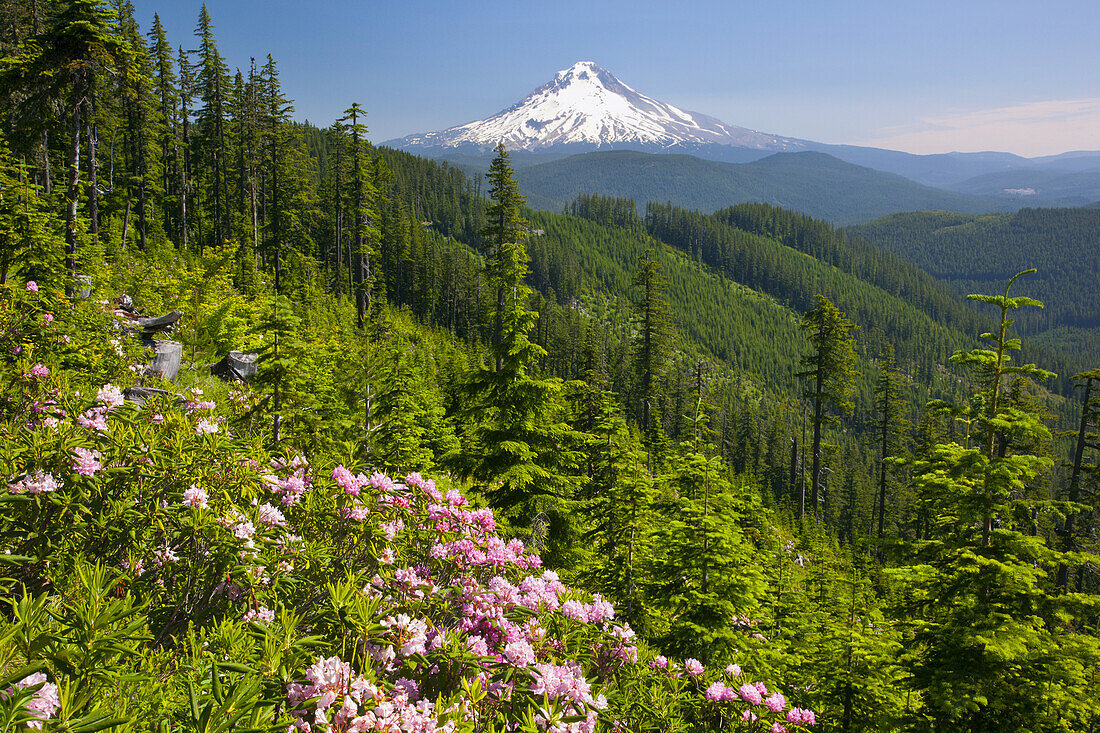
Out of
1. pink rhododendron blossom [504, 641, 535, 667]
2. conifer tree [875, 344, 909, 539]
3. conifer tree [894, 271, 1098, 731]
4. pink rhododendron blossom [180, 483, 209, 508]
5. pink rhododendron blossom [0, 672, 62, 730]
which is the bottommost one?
conifer tree [875, 344, 909, 539]

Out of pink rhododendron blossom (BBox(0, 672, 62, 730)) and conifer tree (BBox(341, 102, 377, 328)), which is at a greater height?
conifer tree (BBox(341, 102, 377, 328))

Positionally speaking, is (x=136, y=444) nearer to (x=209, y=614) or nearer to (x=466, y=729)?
(x=209, y=614)

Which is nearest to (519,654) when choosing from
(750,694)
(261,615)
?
(261,615)

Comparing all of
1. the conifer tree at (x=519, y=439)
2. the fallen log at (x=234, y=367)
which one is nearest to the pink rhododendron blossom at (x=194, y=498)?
the conifer tree at (x=519, y=439)

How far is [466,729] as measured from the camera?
2.04 metres

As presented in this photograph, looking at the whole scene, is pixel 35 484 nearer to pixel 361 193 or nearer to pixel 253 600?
pixel 253 600

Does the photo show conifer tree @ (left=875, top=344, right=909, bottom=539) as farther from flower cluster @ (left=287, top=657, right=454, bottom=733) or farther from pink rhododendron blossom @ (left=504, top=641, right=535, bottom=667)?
flower cluster @ (left=287, top=657, right=454, bottom=733)

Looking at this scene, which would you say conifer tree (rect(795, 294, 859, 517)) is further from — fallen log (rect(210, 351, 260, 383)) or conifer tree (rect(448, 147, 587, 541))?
fallen log (rect(210, 351, 260, 383))

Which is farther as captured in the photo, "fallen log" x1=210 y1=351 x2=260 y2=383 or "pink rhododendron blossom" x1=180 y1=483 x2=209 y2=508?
"fallen log" x1=210 y1=351 x2=260 y2=383

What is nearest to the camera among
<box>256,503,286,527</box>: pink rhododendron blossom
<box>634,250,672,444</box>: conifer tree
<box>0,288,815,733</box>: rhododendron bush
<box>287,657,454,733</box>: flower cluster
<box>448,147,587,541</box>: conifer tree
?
<box>0,288,815,733</box>: rhododendron bush

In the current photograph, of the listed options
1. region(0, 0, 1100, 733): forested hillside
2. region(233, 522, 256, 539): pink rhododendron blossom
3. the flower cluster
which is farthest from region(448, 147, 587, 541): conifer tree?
the flower cluster

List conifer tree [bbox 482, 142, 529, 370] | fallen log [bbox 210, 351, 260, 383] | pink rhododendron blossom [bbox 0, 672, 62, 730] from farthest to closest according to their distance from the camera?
conifer tree [bbox 482, 142, 529, 370] → fallen log [bbox 210, 351, 260, 383] → pink rhododendron blossom [bbox 0, 672, 62, 730]

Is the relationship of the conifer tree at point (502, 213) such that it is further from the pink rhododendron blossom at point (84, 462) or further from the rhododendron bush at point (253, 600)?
the pink rhododendron blossom at point (84, 462)

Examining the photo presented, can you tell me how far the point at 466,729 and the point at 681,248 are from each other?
572 ft
